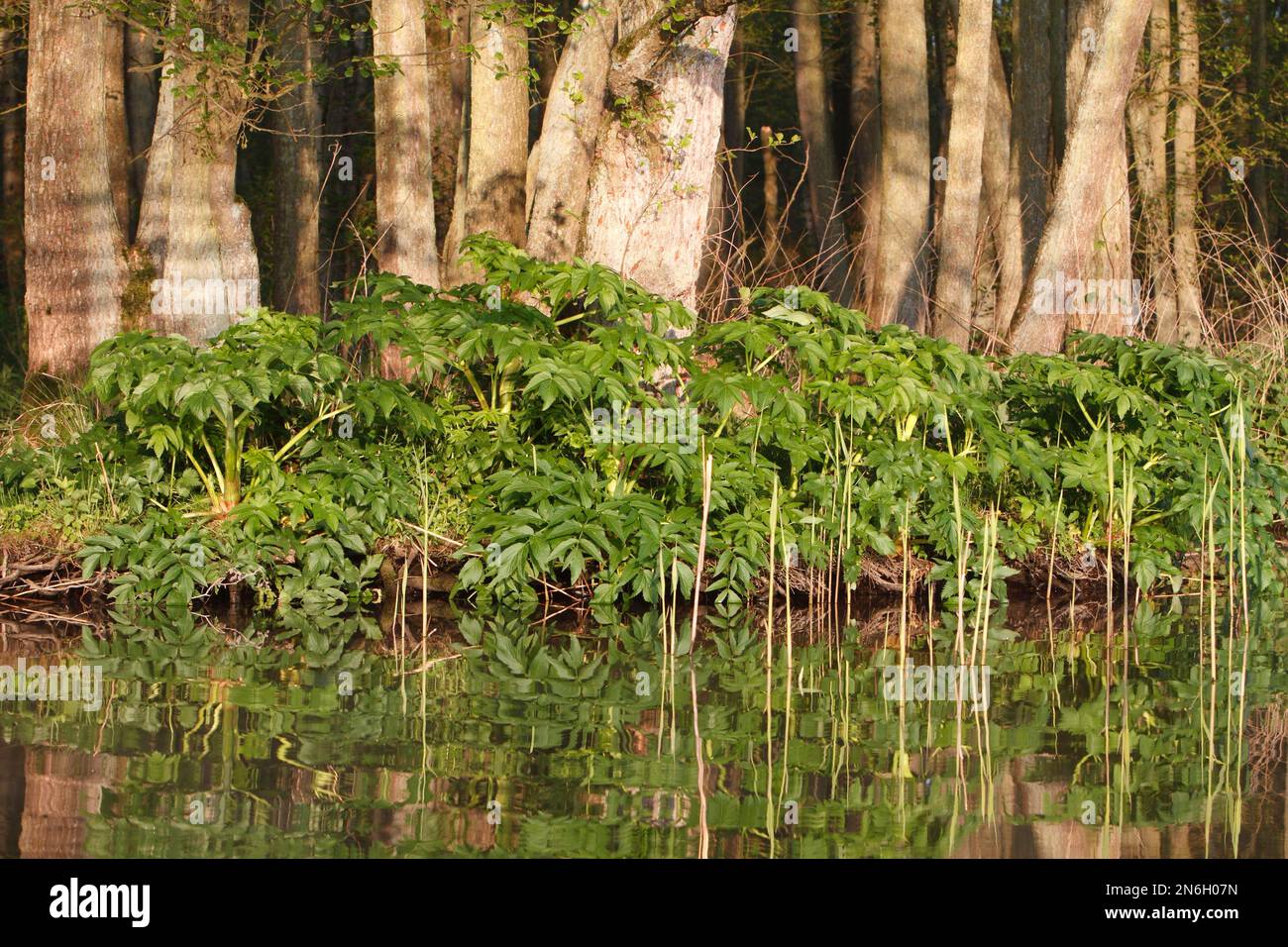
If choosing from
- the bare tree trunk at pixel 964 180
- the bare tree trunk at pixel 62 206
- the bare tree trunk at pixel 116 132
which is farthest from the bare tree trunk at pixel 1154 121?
the bare tree trunk at pixel 62 206

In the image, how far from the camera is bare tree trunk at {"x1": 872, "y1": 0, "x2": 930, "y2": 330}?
1362 centimetres

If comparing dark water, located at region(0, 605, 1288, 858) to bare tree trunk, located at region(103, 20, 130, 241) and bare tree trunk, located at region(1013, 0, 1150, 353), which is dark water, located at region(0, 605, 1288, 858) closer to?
bare tree trunk, located at region(1013, 0, 1150, 353)

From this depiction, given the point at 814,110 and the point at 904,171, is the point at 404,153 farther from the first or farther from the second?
the point at 814,110

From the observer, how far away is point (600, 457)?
766 cm

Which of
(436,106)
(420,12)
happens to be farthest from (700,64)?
(436,106)

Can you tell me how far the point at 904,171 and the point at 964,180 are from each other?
233 cm

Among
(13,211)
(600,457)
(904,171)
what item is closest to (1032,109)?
(904,171)

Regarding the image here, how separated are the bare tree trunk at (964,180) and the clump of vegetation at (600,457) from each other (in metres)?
3.21

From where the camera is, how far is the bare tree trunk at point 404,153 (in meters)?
11.0

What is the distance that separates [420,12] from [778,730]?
7.85 m

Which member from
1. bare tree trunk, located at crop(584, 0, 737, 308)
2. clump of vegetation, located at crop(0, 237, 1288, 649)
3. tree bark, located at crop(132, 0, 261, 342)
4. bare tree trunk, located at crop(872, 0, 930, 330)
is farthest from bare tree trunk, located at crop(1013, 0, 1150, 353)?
tree bark, located at crop(132, 0, 261, 342)
